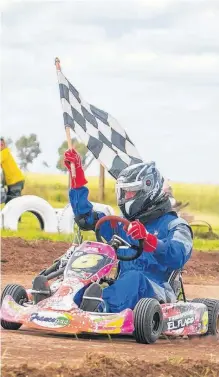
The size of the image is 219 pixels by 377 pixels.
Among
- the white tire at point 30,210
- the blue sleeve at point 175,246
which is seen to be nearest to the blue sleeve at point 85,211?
the blue sleeve at point 175,246

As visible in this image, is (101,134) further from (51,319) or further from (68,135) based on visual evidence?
(51,319)

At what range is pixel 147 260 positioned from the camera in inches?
362

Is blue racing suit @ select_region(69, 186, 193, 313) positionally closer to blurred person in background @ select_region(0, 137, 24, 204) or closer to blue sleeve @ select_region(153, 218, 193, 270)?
blue sleeve @ select_region(153, 218, 193, 270)

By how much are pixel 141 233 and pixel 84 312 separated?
28.6 inches

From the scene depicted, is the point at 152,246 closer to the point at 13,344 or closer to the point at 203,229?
the point at 13,344

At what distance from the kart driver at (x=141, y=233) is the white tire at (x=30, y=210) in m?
11.1

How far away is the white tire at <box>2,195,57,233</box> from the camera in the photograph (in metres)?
20.7

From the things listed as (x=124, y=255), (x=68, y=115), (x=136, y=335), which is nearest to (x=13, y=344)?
(x=136, y=335)

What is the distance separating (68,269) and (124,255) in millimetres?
606

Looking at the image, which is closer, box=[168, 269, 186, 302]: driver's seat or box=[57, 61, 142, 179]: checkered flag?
box=[168, 269, 186, 302]: driver's seat

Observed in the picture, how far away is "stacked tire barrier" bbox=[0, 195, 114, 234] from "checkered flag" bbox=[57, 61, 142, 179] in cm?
867

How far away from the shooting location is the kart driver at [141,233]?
8836 millimetres

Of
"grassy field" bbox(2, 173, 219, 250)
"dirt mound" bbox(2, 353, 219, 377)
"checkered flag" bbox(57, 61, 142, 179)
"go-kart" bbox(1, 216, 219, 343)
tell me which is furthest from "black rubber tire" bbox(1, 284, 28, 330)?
"grassy field" bbox(2, 173, 219, 250)

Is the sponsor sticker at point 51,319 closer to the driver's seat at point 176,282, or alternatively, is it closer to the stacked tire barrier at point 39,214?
the driver's seat at point 176,282
